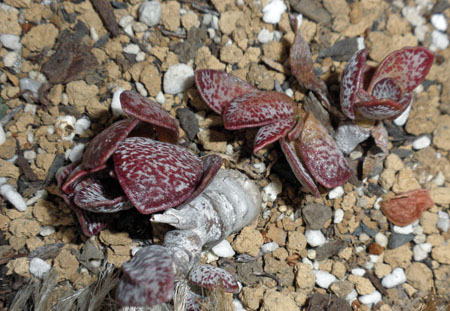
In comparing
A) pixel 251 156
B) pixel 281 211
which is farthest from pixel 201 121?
pixel 281 211

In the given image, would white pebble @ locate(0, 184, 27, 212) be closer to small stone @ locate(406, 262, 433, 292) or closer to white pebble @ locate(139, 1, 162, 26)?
white pebble @ locate(139, 1, 162, 26)

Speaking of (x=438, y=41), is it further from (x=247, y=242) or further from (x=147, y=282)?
(x=147, y=282)

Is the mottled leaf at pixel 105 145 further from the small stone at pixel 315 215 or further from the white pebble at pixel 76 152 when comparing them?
the small stone at pixel 315 215

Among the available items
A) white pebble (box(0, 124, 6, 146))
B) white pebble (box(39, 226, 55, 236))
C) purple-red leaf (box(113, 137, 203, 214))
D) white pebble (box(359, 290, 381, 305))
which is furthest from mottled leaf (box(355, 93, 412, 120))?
white pebble (box(0, 124, 6, 146))

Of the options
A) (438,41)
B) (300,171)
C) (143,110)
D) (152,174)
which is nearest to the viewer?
(152,174)

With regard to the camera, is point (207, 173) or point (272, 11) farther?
point (272, 11)

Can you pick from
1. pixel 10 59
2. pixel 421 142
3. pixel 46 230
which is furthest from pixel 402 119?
pixel 10 59

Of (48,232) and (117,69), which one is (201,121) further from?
(48,232)
